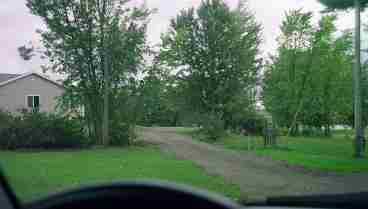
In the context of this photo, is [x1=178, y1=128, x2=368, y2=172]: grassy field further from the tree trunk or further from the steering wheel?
the steering wheel

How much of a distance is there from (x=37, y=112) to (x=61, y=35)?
11.1 ft

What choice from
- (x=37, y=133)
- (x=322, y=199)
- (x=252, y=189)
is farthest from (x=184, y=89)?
(x=322, y=199)

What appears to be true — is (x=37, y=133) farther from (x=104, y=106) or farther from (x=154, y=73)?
(x=154, y=73)

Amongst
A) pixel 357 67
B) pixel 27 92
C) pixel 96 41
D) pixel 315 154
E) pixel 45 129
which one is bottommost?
pixel 315 154

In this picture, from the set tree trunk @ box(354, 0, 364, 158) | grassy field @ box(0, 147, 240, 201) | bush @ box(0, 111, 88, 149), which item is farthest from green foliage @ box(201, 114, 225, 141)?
grassy field @ box(0, 147, 240, 201)

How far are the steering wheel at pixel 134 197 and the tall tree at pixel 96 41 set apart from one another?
13862 mm

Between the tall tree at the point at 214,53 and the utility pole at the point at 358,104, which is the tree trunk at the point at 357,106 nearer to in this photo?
the utility pole at the point at 358,104

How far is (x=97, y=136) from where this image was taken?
15.4 metres

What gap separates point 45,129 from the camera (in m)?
14.5

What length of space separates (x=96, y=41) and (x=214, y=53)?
9.91m

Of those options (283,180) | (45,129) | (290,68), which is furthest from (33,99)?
(283,180)

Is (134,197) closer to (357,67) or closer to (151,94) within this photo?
(357,67)

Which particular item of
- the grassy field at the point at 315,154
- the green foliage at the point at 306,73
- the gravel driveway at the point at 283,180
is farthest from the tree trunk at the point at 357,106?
the green foliage at the point at 306,73

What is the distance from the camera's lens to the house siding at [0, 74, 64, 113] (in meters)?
16.2
